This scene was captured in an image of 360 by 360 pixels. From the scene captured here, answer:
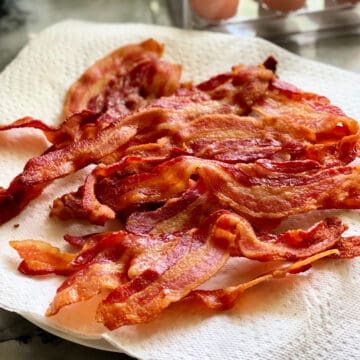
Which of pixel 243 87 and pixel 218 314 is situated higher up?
pixel 243 87

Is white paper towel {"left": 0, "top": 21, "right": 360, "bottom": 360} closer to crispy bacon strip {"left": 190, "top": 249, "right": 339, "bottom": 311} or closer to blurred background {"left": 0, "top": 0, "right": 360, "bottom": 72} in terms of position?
crispy bacon strip {"left": 190, "top": 249, "right": 339, "bottom": 311}

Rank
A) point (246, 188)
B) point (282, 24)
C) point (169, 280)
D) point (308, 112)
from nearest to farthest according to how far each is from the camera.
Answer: point (169, 280) → point (246, 188) → point (308, 112) → point (282, 24)

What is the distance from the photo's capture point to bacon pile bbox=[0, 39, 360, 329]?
0.88 metres

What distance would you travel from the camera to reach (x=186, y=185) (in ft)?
3.22

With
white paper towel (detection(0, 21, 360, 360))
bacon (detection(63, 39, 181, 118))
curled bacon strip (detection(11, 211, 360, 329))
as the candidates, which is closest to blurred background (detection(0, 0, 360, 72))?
bacon (detection(63, 39, 181, 118))

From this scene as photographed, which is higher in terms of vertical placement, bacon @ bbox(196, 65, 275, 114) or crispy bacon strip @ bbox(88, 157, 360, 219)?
bacon @ bbox(196, 65, 275, 114)

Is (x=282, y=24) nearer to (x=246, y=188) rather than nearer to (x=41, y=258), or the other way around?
(x=246, y=188)

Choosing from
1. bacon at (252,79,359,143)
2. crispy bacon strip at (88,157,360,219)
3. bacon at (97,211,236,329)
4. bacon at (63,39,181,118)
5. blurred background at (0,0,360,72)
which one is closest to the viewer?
bacon at (97,211,236,329)

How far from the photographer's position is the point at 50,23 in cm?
161

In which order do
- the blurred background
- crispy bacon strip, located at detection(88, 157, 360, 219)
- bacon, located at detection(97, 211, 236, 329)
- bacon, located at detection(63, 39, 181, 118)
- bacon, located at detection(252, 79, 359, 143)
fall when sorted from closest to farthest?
bacon, located at detection(97, 211, 236, 329)
crispy bacon strip, located at detection(88, 157, 360, 219)
bacon, located at detection(252, 79, 359, 143)
bacon, located at detection(63, 39, 181, 118)
the blurred background

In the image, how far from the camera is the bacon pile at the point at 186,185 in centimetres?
88

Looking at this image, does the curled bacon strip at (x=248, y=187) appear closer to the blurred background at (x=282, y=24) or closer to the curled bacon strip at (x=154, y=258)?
the curled bacon strip at (x=154, y=258)

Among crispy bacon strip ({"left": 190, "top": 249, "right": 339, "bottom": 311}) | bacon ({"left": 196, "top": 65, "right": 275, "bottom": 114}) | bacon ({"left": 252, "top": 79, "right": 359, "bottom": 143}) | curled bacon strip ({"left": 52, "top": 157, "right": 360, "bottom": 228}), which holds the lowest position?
crispy bacon strip ({"left": 190, "top": 249, "right": 339, "bottom": 311})

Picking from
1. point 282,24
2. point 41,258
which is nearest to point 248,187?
point 41,258
